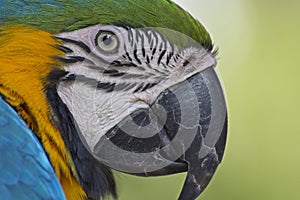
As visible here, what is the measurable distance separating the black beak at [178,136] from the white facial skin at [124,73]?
0.8 inches

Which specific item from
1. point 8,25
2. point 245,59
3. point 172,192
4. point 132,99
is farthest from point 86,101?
point 245,59

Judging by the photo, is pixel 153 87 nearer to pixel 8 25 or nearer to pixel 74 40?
pixel 74 40

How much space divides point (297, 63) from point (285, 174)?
432 mm

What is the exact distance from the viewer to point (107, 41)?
1.17 m

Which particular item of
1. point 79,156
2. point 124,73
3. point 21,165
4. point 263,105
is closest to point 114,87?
point 124,73

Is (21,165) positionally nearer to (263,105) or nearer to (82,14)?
(82,14)

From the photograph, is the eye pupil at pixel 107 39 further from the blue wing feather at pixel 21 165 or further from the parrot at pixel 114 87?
the blue wing feather at pixel 21 165

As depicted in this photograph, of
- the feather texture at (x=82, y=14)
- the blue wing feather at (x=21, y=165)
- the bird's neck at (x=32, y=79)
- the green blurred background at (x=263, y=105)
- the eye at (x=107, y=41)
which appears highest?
the feather texture at (x=82, y=14)

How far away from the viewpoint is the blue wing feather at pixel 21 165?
39.7 inches

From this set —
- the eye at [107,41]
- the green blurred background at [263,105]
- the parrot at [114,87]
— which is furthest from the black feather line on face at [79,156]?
the green blurred background at [263,105]

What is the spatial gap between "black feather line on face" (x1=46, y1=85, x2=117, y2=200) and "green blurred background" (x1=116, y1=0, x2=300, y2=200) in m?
1.14

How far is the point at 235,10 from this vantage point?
8.29 ft

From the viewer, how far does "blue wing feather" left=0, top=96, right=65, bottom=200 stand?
1.01 metres

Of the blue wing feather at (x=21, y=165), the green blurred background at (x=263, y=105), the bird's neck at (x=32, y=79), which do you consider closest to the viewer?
the blue wing feather at (x=21, y=165)
